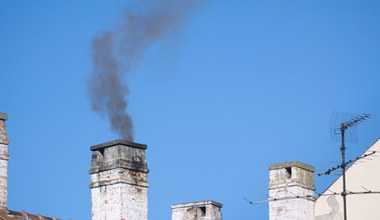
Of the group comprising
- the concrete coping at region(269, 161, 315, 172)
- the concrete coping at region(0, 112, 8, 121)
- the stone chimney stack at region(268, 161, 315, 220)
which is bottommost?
the stone chimney stack at region(268, 161, 315, 220)

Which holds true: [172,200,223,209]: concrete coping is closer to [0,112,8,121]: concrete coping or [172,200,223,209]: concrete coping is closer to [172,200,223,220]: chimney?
[172,200,223,220]: chimney

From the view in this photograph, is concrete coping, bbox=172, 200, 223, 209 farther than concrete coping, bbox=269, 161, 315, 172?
Yes

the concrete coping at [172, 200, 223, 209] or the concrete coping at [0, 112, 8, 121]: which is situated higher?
the concrete coping at [0, 112, 8, 121]

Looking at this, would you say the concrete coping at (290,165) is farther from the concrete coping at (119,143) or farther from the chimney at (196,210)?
the chimney at (196,210)

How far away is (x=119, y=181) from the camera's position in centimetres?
2047

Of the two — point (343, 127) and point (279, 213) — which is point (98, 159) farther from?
point (343, 127)

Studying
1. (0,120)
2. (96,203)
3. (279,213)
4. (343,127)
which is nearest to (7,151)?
(0,120)

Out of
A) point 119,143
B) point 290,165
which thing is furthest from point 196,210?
point 119,143

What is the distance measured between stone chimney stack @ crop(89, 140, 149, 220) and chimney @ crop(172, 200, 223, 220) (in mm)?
3927

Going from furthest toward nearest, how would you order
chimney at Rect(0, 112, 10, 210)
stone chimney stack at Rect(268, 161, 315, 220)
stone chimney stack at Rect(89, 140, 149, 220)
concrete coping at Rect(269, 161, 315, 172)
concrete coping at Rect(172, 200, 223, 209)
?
1. concrete coping at Rect(172, 200, 223, 209)
2. concrete coping at Rect(269, 161, 315, 172)
3. stone chimney stack at Rect(268, 161, 315, 220)
4. chimney at Rect(0, 112, 10, 210)
5. stone chimney stack at Rect(89, 140, 149, 220)

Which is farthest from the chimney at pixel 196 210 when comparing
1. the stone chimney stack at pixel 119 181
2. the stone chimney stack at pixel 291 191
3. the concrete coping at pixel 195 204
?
the stone chimney stack at pixel 119 181

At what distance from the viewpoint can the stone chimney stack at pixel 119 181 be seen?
67.2ft

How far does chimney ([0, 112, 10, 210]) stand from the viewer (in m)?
20.8

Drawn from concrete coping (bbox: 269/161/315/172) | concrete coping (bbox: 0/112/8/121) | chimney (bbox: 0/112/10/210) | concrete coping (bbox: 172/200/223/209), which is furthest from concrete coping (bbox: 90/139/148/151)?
concrete coping (bbox: 172/200/223/209)
